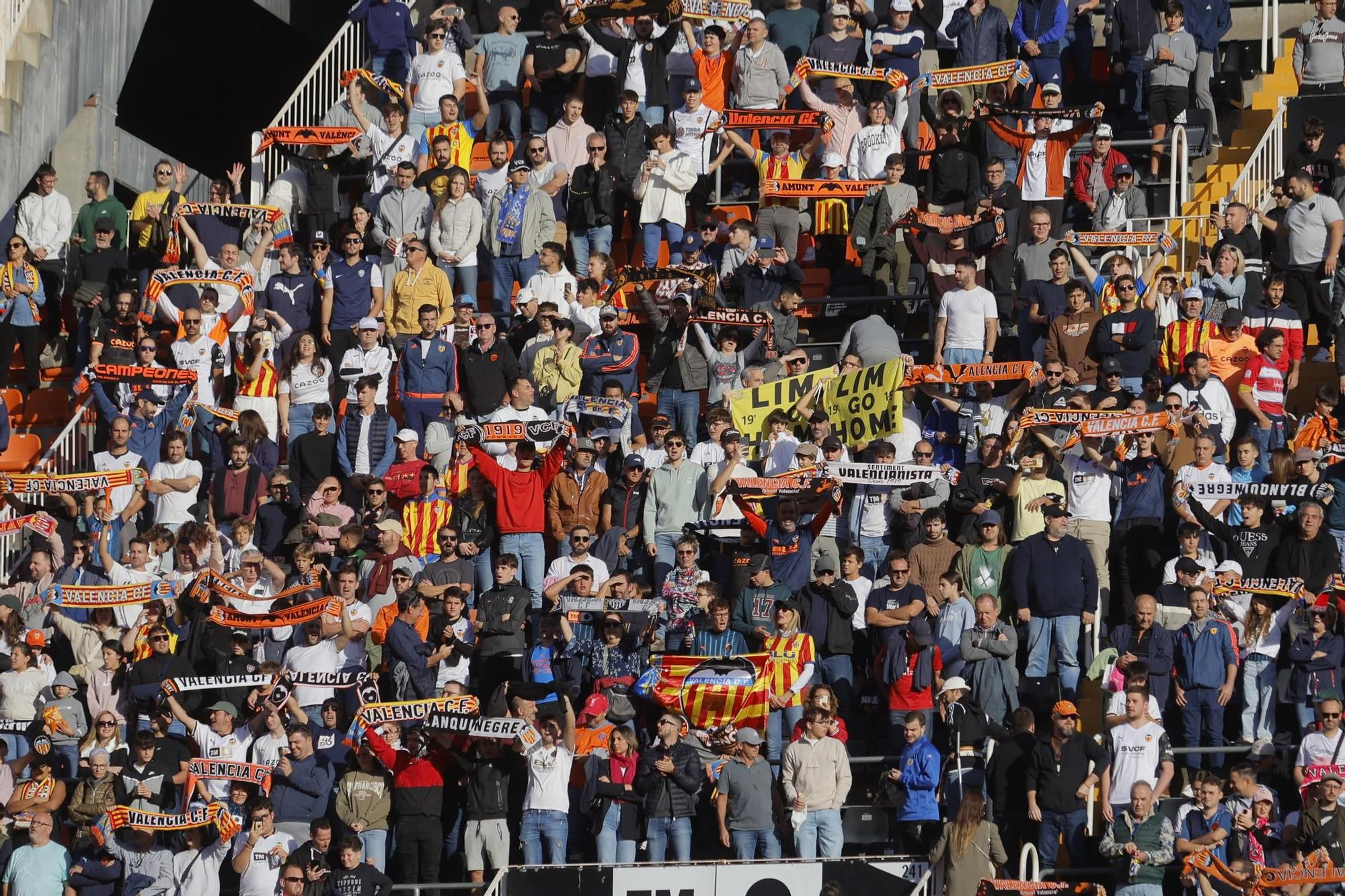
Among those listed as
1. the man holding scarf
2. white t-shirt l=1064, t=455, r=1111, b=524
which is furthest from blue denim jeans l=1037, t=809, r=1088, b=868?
the man holding scarf

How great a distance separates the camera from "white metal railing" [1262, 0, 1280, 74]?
A: 27.8 meters

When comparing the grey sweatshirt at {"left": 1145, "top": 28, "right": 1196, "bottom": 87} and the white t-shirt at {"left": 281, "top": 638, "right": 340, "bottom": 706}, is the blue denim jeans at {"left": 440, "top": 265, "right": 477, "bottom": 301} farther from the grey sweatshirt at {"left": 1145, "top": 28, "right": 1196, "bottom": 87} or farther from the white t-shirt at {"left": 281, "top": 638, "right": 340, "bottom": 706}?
the grey sweatshirt at {"left": 1145, "top": 28, "right": 1196, "bottom": 87}

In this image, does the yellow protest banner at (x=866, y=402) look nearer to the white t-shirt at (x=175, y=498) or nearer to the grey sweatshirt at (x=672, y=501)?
the grey sweatshirt at (x=672, y=501)

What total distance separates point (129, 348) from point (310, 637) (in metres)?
4.38

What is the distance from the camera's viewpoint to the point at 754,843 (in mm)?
20219

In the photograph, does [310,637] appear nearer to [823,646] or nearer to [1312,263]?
[823,646]

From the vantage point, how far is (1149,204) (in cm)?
2644

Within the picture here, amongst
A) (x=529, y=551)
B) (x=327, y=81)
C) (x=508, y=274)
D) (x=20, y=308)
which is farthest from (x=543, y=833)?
(x=327, y=81)

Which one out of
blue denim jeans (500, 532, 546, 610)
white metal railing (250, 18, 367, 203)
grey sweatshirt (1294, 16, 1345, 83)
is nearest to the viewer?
blue denim jeans (500, 532, 546, 610)

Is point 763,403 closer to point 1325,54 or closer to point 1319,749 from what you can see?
point 1319,749

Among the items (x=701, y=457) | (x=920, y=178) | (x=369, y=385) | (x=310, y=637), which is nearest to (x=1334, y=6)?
(x=920, y=178)

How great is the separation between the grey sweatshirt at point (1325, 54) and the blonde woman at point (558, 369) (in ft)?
25.5

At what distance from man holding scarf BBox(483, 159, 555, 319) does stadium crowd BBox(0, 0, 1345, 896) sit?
0.14 ft

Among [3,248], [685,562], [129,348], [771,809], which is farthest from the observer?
[3,248]
